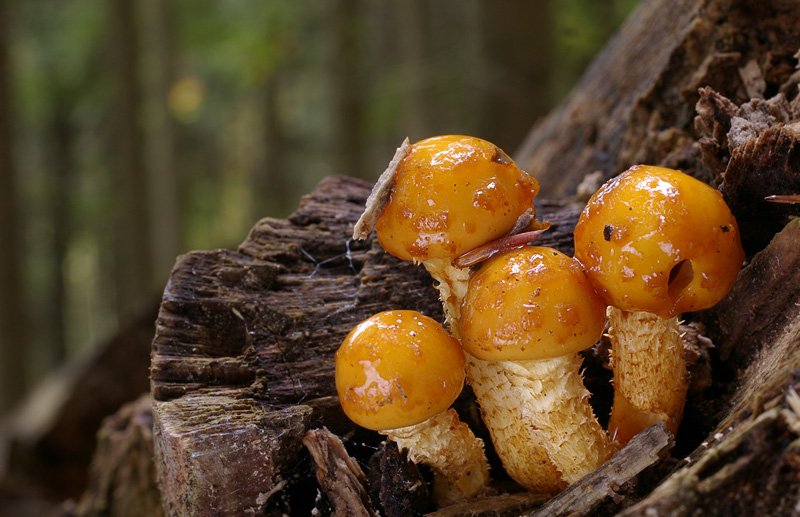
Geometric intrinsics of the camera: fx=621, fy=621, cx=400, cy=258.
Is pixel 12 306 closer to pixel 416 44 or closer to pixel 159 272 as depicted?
pixel 159 272

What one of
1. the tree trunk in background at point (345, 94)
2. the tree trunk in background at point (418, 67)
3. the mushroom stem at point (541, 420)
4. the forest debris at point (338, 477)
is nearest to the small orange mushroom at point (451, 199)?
the mushroom stem at point (541, 420)

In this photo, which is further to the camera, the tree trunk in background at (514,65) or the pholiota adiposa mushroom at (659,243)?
the tree trunk in background at (514,65)

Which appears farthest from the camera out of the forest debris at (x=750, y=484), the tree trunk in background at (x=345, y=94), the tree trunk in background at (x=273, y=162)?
the tree trunk in background at (x=273, y=162)

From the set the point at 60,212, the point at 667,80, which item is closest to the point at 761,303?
the point at 667,80

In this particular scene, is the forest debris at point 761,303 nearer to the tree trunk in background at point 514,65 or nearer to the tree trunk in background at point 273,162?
the tree trunk in background at point 514,65

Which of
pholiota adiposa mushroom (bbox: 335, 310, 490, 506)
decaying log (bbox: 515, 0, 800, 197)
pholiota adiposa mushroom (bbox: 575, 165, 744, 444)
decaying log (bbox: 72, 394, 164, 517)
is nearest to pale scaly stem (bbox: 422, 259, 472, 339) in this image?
pholiota adiposa mushroom (bbox: 335, 310, 490, 506)

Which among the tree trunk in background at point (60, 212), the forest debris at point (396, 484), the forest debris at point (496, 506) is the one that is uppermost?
the forest debris at point (396, 484)

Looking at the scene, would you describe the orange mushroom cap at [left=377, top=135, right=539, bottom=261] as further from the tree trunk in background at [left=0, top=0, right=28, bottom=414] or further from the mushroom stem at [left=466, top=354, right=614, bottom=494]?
the tree trunk in background at [left=0, top=0, right=28, bottom=414]
